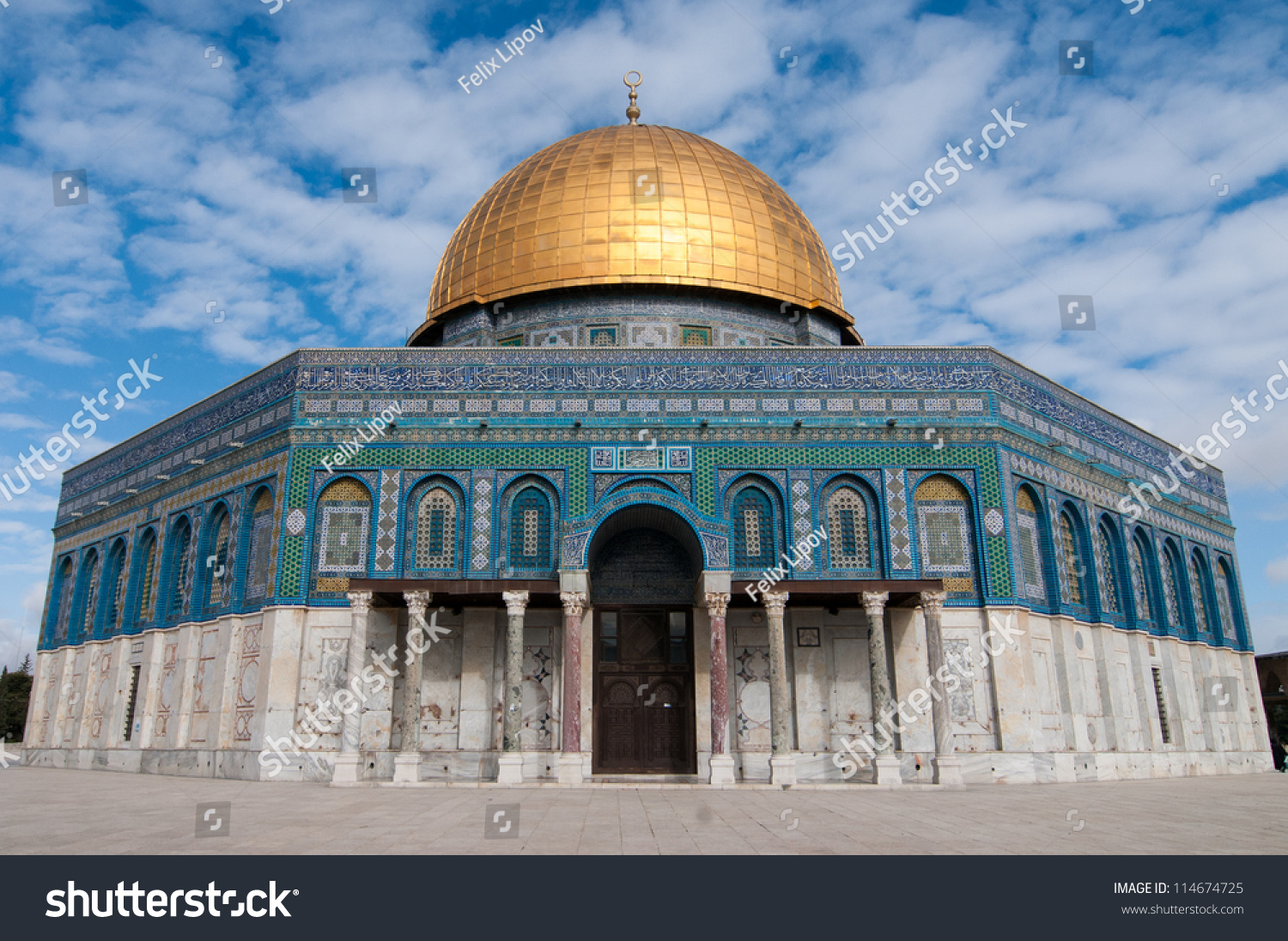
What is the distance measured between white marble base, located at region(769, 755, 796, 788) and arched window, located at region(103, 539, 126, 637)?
16254mm

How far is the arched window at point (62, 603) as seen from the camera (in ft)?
82.1

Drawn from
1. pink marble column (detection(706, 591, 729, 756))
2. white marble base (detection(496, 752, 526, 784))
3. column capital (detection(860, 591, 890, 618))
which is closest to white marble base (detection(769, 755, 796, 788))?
pink marble column (detection(706, 591, 729, 756))

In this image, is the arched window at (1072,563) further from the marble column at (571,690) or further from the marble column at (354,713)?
the marble column at (354,713)

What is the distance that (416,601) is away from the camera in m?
15.8

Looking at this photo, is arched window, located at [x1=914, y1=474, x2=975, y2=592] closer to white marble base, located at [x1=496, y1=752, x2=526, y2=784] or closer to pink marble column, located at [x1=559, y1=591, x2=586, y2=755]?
pink marble column, located at [x1=559, y1=591, x2=586, y2=755]

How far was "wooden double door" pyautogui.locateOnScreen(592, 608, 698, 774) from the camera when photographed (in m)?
17.1

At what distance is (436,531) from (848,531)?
24.6ft

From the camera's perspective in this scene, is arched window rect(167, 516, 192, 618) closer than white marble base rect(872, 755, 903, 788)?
No

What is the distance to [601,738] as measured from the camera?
17.2 m

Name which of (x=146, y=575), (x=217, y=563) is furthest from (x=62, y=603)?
(x=217, y=563)

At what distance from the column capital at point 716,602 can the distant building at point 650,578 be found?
0.17 ft

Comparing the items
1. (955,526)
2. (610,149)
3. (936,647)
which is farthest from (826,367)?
(610,149)

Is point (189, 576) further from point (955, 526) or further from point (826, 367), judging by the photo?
point (955, 526)

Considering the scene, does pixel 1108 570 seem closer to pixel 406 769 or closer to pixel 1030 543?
pixel 1030 543
